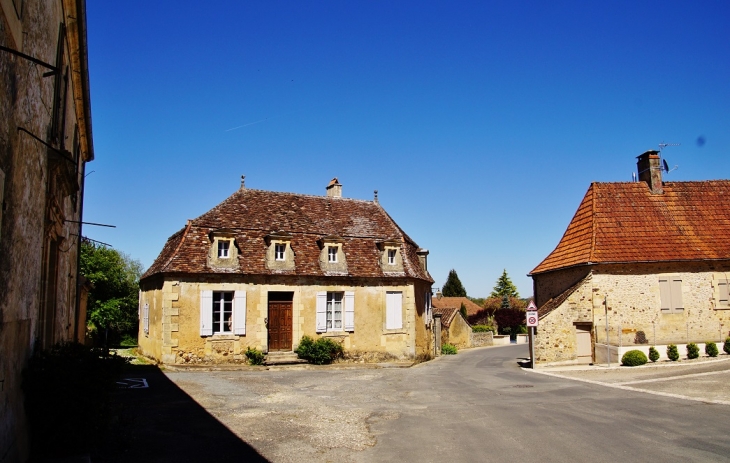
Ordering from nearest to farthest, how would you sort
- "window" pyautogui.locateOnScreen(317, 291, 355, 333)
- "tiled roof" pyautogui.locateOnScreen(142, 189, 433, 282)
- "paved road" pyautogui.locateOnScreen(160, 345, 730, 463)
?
1. "paved road" pyautogui.locateOnScreen(160, 345, 730, 463)
2. "tiled roof" pyautogui.locateOnScreen(142, 189, 433, 282)
3. "window" pyautogui.locateOnScreen(317, 291, 355, 333)

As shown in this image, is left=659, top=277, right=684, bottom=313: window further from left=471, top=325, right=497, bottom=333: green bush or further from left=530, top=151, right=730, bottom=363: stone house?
left=471, top=325, right=497, bottom=333: green bush

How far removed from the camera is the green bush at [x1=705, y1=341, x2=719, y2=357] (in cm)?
2011

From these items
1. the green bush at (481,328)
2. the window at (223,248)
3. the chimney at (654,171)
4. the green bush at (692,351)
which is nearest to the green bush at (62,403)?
the window at (223,248)

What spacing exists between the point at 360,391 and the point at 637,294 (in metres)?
12.2

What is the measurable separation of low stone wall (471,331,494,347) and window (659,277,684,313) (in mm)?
22664

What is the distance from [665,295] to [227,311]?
1657cm

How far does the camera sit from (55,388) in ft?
20.6

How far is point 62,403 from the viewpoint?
6297mm

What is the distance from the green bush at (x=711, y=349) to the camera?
2011cm

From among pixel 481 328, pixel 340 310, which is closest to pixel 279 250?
pixel 340 310

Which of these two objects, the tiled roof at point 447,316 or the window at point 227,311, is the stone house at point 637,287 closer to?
the window at point 227,311

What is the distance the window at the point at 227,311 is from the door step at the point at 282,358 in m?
1.39

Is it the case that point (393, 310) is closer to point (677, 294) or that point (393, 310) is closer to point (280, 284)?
point (280, 284)

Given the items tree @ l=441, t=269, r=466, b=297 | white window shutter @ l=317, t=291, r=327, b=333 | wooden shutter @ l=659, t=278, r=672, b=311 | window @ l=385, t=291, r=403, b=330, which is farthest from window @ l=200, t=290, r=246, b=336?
tree @ l=441, t=269, r=466, b=297
